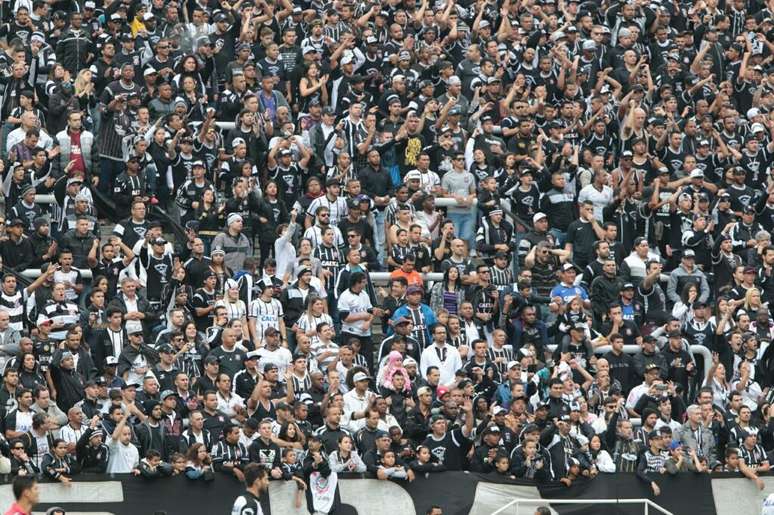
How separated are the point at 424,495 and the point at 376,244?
535cm

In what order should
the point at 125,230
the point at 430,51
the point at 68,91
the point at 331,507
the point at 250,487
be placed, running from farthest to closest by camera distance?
the point at 430,51
the point at 68,91
the point at 125,230
the point at 331,507
the point at 250,487

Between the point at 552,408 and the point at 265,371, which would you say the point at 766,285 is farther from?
the point at 265,371

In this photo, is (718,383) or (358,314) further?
(718,383)

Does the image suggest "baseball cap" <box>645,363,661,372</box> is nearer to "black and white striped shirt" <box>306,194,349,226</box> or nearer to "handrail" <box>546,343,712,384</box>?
"handrail" <box>546,343,712,384</box>

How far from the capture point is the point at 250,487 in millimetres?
16062

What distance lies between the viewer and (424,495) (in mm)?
20484

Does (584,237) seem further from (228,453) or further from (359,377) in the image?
(228,453)

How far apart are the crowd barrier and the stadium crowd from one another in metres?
0.17

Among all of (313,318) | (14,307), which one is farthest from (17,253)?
(313,318)

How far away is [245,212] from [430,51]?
5.34m

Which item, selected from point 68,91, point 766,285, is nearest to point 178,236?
point 68,91

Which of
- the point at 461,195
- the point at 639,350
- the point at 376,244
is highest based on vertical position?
the point at 461,195

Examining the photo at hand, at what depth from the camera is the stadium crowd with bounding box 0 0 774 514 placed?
21.1 meters

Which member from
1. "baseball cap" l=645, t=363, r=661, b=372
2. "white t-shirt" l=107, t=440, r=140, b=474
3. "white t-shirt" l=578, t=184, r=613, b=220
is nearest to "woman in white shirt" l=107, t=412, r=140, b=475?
"white t-shirt" l=107, t=440, r=140, b=474
